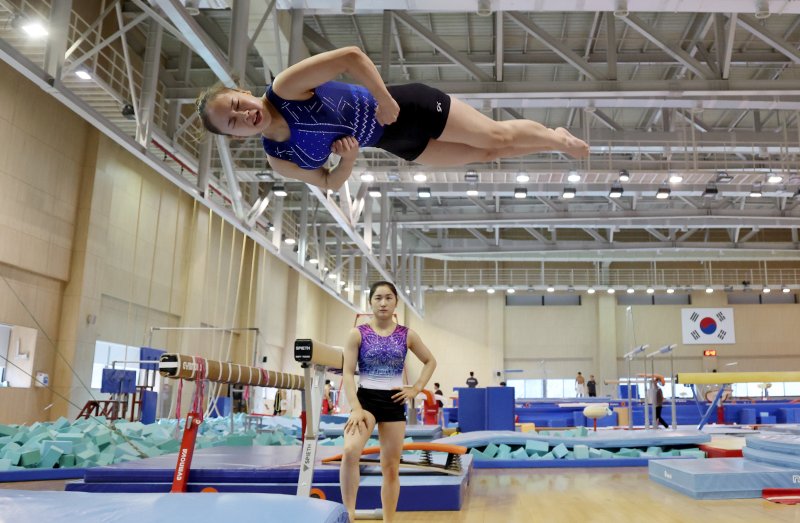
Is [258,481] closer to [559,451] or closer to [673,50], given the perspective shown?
[559,451]

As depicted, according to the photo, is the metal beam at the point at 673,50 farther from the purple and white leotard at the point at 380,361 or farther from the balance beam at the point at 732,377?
the purple and white leotard at the point at 380,361

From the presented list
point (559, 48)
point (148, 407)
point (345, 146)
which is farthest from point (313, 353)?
point (148, 407)

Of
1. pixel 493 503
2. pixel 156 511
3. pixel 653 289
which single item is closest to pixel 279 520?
pixel 156 511

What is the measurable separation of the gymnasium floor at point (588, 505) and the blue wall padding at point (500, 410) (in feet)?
12.0

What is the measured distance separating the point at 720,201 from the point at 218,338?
16472mm

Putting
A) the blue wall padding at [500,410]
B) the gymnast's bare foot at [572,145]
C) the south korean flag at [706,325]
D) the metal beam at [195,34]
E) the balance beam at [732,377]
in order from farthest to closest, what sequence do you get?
the south korean flag at [706,325]
the blue wall padding at [500,410]
the balance beam at [732,377]
the metal beam at [195,34]
the gymnast's bare foot at [572,145]

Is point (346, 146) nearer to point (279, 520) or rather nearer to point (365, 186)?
point (279, 520)

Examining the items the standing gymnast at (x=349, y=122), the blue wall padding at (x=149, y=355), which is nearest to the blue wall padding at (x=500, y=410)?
the blue wall padding at (x=149, y=355)

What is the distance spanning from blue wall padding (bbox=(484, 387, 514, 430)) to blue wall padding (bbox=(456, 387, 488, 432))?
19 cm

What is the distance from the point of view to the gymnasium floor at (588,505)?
5141 millimetres

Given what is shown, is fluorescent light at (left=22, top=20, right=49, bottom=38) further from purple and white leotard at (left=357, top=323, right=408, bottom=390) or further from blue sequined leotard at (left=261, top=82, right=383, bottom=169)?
blue sequined leotard at (left=261, top=82, right=383, bottom=169)

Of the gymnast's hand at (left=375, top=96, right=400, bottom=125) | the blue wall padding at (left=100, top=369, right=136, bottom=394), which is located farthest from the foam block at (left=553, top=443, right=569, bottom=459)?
the blue wall padding at (left=100, top=369, right=136, bottom=394)

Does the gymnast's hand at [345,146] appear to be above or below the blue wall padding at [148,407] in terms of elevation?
above

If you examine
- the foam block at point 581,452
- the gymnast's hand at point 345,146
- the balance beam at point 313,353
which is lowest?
the foam block at point 581,452
